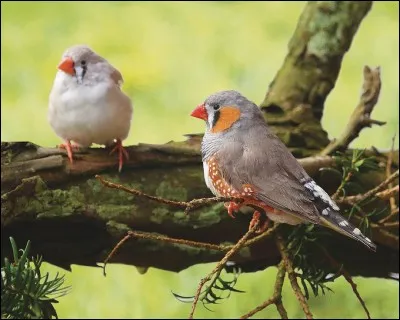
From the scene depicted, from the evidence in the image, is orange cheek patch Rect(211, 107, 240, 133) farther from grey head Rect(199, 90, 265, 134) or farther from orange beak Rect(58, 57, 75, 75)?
orange beak Rect(58, 57, 75, 75)

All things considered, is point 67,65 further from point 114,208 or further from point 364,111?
point 364,111

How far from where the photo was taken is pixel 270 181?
1.63 ft

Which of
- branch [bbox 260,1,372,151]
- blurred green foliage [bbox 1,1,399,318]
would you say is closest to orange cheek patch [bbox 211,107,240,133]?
branch [bbox 260,1,372,151]

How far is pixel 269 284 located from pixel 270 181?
17.0 inches

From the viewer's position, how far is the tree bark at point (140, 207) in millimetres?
653

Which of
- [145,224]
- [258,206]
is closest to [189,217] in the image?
[145,224]

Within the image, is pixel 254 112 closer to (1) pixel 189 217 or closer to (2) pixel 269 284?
(1) pixel 189 217

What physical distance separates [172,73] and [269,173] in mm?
504

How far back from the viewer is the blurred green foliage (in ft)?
2.97

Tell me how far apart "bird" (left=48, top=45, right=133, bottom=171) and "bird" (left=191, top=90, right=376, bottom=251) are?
159 mm

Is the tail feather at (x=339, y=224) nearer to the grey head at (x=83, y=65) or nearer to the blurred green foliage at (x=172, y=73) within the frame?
the grey head at (x=83, y=65)

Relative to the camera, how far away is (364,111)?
0.73 m

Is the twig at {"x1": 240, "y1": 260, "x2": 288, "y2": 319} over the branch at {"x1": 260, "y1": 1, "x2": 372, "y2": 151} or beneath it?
beneath

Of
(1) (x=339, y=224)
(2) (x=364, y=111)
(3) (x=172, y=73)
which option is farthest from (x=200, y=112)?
(3) (x=172, y=73)
